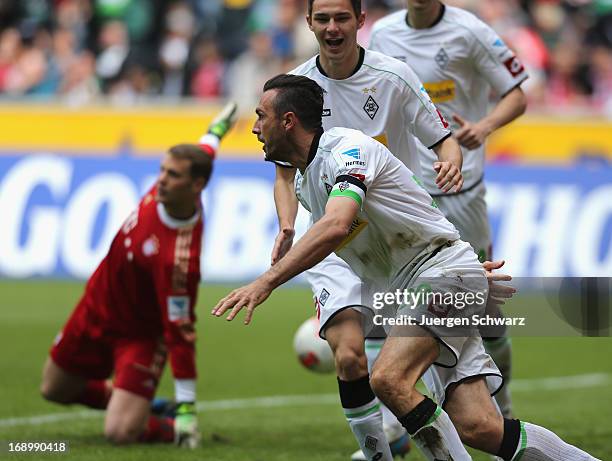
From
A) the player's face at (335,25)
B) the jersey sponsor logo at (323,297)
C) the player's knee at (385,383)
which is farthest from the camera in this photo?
the player's face at (335,25)

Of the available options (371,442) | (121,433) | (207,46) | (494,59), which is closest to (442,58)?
(494,59)

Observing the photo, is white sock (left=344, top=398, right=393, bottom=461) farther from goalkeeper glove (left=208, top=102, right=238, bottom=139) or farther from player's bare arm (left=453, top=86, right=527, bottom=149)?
goalkeeper glove (left=208, top=102, right=238, bottom=139)

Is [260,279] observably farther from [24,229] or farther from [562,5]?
[562,5]

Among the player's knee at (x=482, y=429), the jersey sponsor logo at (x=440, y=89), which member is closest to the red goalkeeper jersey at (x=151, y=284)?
the jersey sponsor logo at (x=440, y=89)

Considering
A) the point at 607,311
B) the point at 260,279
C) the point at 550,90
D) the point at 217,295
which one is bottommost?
the point at 217,295

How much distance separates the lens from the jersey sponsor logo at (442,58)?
8.06 metres

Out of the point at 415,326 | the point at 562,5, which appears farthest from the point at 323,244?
the point at 562,5

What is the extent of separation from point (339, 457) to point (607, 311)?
6.18 ft

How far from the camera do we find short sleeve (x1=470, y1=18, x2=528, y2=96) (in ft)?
26.5

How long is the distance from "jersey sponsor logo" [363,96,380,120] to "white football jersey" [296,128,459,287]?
993 mm

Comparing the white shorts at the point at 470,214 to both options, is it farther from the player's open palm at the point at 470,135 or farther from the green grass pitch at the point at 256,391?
the green grass pitch at the point at 256,391

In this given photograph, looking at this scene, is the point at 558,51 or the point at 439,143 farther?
the point at 558,51

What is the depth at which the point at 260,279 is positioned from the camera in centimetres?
539

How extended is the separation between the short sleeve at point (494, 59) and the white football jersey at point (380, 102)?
44.5 inches
